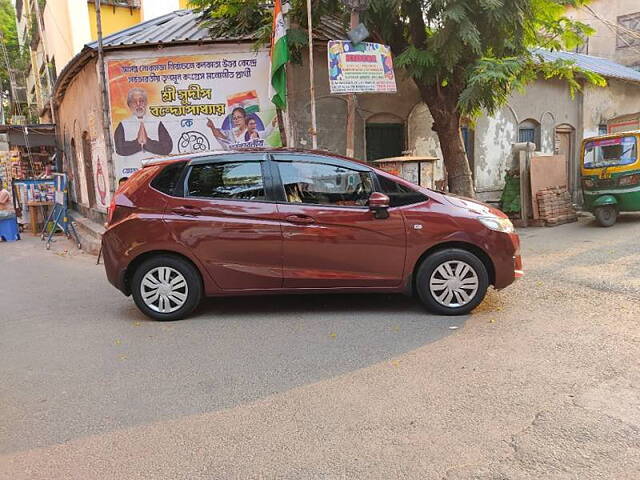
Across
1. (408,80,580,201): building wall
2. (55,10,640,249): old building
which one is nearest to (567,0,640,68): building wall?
(408,80,580,201): building wall

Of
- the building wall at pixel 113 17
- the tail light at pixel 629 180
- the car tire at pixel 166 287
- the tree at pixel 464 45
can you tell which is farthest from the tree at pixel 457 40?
the building wall at pixel 113 17

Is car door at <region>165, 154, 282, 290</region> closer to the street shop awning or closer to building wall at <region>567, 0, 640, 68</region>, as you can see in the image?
the street shop awning

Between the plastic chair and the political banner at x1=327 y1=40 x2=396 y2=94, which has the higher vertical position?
the political banner at x1=327 y1=40 x2=396 y2=94

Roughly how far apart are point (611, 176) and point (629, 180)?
1.13 ft

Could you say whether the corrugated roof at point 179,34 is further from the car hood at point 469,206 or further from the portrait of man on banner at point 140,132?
the car hood at point 469,206

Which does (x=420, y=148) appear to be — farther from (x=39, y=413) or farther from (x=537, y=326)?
(x=39, y=413)

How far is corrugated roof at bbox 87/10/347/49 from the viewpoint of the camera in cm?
1040

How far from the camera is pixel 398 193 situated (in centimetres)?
535

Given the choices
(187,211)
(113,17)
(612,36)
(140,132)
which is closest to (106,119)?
(140,132)

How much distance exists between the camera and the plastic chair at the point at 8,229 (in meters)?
12.7

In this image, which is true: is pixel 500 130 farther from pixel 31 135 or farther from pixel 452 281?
→ pixel 31 135

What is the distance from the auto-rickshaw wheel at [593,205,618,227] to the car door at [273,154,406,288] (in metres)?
7.80

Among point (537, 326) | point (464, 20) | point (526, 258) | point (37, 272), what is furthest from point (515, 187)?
point (37, 272)

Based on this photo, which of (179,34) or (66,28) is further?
(66,28)
